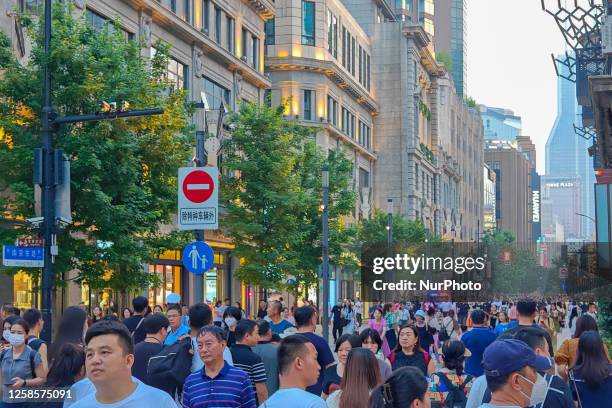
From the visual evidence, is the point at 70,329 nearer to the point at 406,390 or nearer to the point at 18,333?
the point at 18,333

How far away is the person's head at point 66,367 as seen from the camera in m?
8.29

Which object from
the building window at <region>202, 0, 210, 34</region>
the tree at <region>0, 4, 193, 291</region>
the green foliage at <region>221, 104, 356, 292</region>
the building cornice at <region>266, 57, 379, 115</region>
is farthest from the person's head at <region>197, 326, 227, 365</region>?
the building cornice at <region>266, 57, 379, 115</region>

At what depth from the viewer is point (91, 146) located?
2750 centimetres

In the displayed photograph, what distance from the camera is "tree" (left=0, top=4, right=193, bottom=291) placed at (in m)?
27.4

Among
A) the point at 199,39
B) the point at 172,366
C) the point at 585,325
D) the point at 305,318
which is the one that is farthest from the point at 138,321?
the point at 199,39

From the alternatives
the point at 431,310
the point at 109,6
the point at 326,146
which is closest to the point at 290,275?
the point at 109,6

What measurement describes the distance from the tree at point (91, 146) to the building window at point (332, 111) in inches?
1783

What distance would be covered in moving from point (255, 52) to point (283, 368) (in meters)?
53.5

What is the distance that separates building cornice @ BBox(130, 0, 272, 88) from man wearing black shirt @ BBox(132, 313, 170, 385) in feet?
109

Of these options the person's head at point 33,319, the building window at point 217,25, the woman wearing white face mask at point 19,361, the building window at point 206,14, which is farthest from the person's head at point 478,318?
the building window at point 217,25

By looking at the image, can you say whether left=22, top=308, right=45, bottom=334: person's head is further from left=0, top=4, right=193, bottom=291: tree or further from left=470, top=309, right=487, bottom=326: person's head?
left=0, top=4, right=193, bottom=291: tree

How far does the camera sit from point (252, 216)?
1741 inches

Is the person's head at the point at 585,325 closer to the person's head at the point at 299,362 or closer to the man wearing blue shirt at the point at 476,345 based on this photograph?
the man wearing blue shirt at the point at 476,345

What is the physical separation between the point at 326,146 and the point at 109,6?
34500 mm
